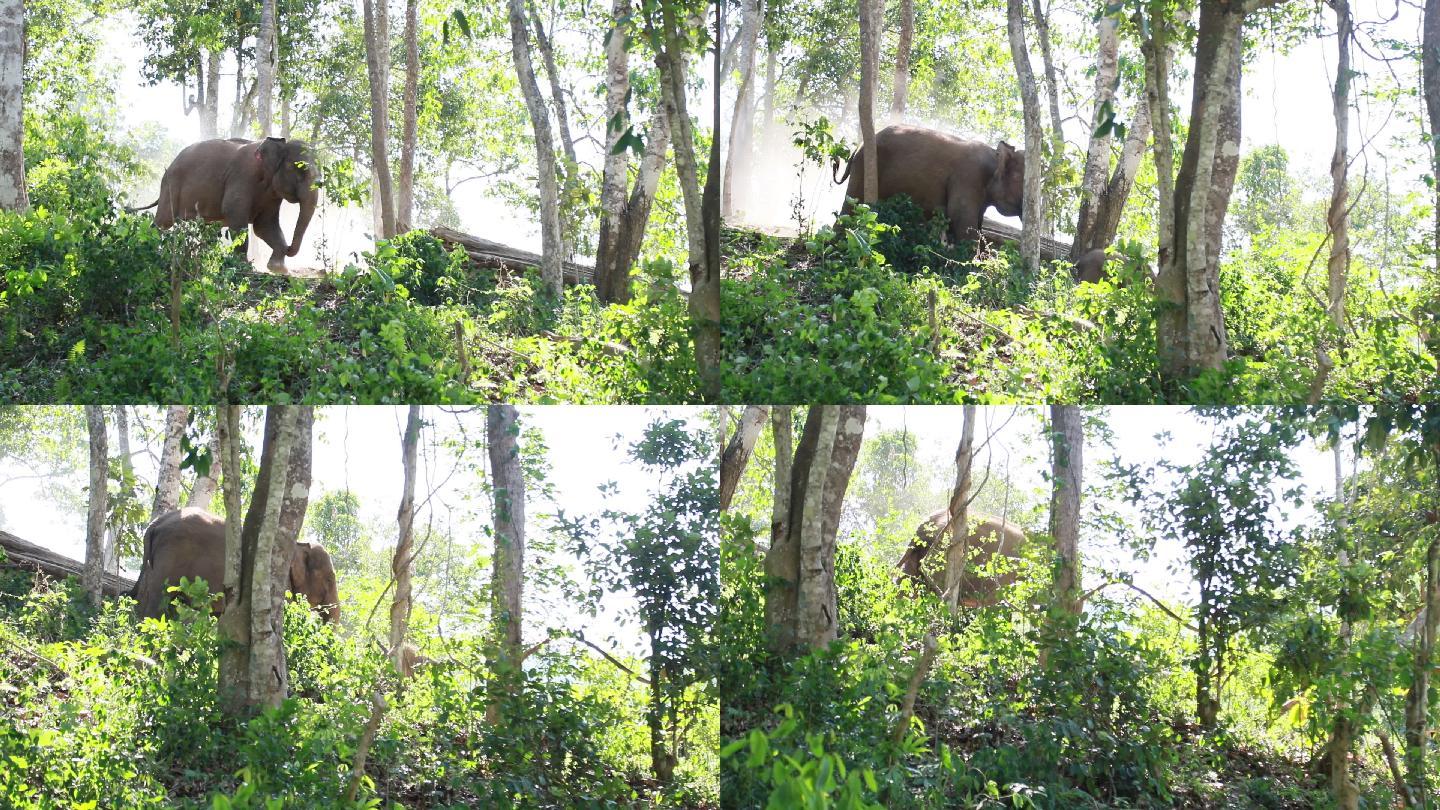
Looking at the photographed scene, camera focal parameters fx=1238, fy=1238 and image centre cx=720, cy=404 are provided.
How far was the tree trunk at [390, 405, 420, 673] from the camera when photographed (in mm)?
4945

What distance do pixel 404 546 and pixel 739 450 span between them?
1411 mm

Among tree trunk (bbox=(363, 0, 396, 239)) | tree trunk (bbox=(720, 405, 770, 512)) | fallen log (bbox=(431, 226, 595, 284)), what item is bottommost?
tree trunk (bbox=(720, 405, 770, 512))

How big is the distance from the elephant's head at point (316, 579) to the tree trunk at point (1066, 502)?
115 inches

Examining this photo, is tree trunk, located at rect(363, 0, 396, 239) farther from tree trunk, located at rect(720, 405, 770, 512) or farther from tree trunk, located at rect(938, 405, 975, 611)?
tree trunk, located at rect(938, 405, 975, 611)

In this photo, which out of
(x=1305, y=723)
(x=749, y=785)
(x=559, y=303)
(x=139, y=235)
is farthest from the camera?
(x=559, y=303)

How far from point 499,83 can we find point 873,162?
731cm

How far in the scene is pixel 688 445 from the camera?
496cm

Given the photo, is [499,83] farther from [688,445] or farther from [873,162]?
[688,445]

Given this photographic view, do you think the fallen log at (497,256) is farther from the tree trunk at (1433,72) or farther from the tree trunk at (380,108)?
the tree trunk at (1433,72)

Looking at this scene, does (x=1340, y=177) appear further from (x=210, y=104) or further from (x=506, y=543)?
(x=210, y=104)

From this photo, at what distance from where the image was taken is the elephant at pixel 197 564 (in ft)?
16.3

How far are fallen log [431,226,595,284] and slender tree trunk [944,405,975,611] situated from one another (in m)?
3.65

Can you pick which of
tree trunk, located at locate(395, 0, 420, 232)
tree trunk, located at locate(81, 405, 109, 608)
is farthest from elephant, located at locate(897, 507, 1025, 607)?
tree trunk, located at locate(395, 0, 420, 232)

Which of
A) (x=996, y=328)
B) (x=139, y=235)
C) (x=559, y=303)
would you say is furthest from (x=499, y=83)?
(x=996, y=328)
